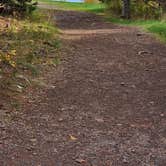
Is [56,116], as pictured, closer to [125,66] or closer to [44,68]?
[44,68]

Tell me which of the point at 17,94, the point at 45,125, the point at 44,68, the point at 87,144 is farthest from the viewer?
the point at 44,68

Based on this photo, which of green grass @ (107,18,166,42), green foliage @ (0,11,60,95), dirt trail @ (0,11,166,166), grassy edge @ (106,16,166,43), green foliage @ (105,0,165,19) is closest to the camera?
dirt trail @ (0,11,166,166)

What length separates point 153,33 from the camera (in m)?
16.6

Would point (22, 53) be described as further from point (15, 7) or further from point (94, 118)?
point (15, 7)

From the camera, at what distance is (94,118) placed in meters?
7.11

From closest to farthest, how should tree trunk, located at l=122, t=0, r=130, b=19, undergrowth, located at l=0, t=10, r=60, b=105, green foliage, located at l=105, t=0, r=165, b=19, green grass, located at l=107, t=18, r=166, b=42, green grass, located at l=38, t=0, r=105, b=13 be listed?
undergrowth, located at l=0, t=10, r=60, b=105
green grass, located at l=107, t=18, r=166, b=42
green foliage, located at l=105, t=0, r=165, b=19
tree trunk, located at l=122, t=0, r=130, b=19
green grass, located at l=38, t=0, r=105, b=13

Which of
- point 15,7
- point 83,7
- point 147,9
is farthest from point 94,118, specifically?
point 83,7

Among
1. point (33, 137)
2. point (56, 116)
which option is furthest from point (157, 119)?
point (33, 137)

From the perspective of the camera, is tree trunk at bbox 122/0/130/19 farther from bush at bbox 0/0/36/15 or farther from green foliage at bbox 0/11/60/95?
green foliage at bbox 0/11/60/95

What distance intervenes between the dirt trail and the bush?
487cm

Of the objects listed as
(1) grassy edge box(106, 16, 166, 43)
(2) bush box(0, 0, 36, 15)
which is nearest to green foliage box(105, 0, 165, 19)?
(1) grassy edge box(106, 16, 166, 43)

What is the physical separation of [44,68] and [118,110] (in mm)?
2626

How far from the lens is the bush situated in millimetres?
16109

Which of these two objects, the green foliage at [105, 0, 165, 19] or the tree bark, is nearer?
the green foliage at [105, 0, 165, 19]
